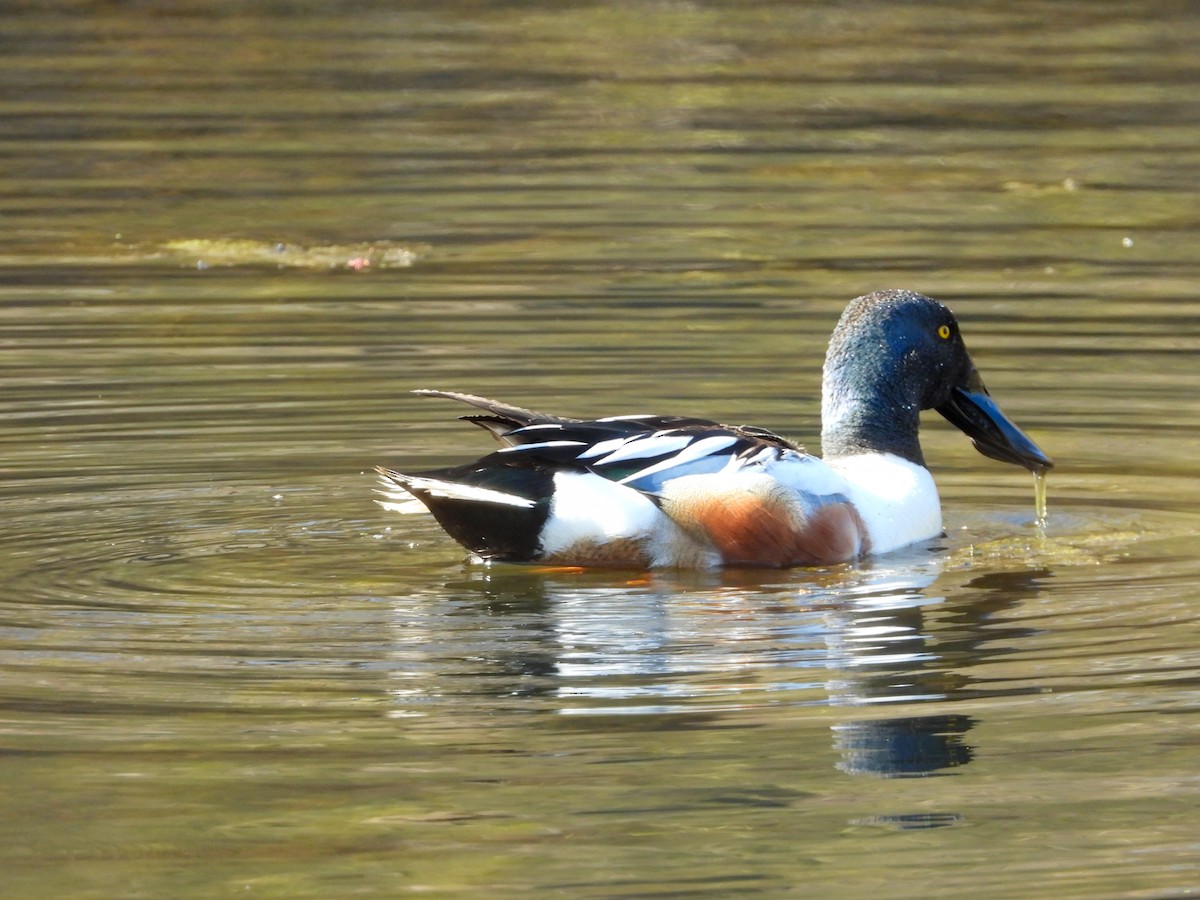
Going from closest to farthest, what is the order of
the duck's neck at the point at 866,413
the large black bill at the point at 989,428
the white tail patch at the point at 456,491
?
the white tail patch at the point at 456,491 → the duck's neck at the point at 866,413 → the large black bill at the point at 989,428

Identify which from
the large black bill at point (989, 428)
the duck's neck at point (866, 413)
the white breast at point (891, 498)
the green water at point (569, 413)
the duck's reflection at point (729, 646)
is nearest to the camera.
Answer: the green water at point (569, 413)

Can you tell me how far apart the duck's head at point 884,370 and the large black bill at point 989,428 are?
0.08 feet

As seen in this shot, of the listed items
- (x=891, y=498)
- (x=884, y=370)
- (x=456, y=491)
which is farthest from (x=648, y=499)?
(x=884, y=370)

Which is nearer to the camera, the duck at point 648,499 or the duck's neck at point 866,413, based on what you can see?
the duck at point 648,499

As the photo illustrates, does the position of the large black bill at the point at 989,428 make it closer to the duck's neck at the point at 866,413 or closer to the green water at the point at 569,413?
the green water at the point at 569,413

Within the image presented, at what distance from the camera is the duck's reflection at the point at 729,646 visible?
6.11 meters

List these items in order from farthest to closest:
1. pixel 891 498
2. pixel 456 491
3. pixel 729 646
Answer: pixel 891 498 < pixel 456 491 < pixel 729 646

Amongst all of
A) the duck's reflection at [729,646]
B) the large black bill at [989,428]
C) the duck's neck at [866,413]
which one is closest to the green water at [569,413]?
the duck's reflection at [729,646]

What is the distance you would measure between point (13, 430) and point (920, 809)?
17.1 feet

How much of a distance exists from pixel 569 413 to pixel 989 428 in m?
1.98

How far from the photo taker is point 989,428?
8.70m

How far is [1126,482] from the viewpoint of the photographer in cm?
897

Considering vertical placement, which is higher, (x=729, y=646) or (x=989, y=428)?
(x=989, y=428)

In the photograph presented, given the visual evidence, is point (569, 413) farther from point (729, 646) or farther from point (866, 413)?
point (729, 646)
